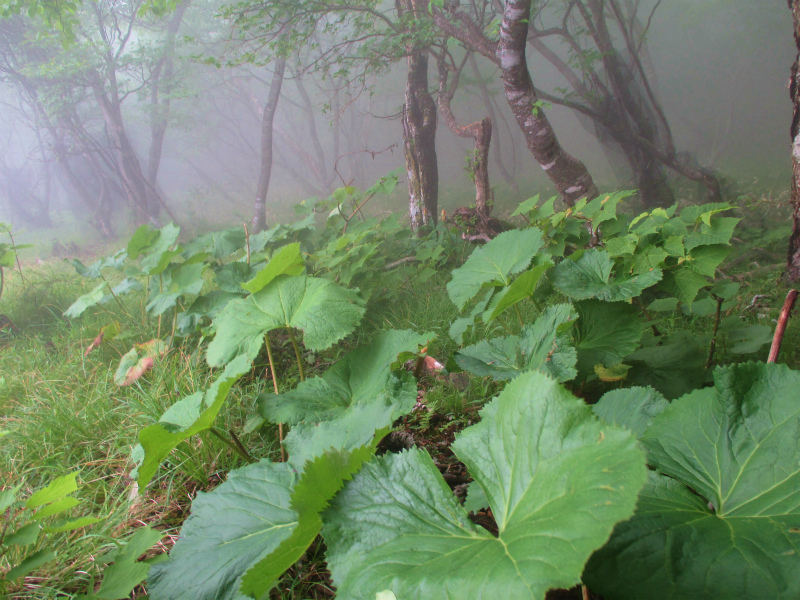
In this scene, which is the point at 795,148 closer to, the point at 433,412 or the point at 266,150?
the point at 433,412

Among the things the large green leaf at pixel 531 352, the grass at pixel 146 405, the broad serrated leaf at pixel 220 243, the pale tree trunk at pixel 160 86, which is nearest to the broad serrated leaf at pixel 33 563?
the grass at pixel 146 405

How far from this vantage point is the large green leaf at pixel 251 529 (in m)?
0.51

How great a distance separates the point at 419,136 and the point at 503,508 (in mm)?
3650

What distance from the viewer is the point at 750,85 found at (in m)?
21.1

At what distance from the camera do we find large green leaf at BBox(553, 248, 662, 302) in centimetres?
97

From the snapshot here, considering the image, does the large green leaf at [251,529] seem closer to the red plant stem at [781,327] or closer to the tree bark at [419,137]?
the red plant stem at [781,327]

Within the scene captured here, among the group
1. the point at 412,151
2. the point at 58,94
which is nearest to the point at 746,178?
the point at 412,151

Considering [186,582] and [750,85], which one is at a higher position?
[750,85]

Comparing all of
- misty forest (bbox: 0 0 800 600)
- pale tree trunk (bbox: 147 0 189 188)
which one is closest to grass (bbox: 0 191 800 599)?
misty forest (bbox: 0 0 800 600)

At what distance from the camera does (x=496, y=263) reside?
120 cm

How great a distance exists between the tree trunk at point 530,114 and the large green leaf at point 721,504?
2.61m

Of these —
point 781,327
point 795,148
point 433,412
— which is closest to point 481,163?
point 795,148

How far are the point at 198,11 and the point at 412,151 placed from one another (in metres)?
Result: 11.2

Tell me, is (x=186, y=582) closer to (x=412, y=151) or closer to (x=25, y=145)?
(x=412, y=151)
